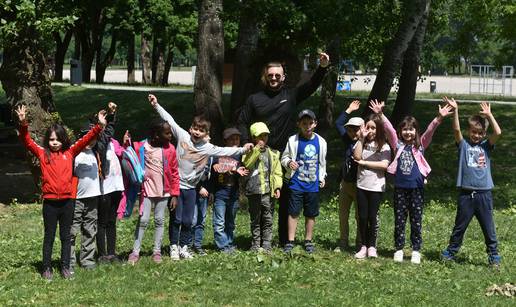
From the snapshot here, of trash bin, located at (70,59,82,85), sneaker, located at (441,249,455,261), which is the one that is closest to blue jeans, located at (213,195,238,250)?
sneaker, located at (441,249,455,261)

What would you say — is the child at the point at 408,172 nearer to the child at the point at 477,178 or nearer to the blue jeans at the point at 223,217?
the child at the point at 477,178

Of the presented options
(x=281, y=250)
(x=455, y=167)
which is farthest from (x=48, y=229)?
(x=455, y=167)

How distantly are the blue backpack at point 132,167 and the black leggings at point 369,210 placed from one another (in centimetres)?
251

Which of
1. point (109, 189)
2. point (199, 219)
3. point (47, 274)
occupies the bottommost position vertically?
point (47, 274)

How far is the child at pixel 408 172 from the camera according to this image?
29.8ft

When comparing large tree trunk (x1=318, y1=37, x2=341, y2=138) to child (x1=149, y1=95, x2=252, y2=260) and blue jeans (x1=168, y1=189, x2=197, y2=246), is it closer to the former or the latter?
child (x1=149, y1=95, x2=252, y2=260)

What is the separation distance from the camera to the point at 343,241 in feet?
32.3

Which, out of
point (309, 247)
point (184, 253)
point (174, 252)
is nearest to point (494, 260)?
point (309, 247)

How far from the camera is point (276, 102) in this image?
907 centimetres

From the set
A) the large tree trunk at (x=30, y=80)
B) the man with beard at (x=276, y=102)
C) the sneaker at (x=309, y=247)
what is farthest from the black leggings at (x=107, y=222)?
the large tree trunk at (x=30, y=80)

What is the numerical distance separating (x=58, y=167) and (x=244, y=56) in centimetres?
684

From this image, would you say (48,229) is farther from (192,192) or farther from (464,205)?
(464,205)

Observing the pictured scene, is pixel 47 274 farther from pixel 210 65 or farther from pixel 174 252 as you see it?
pixel 210 65

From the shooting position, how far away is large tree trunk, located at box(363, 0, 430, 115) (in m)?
17.1
